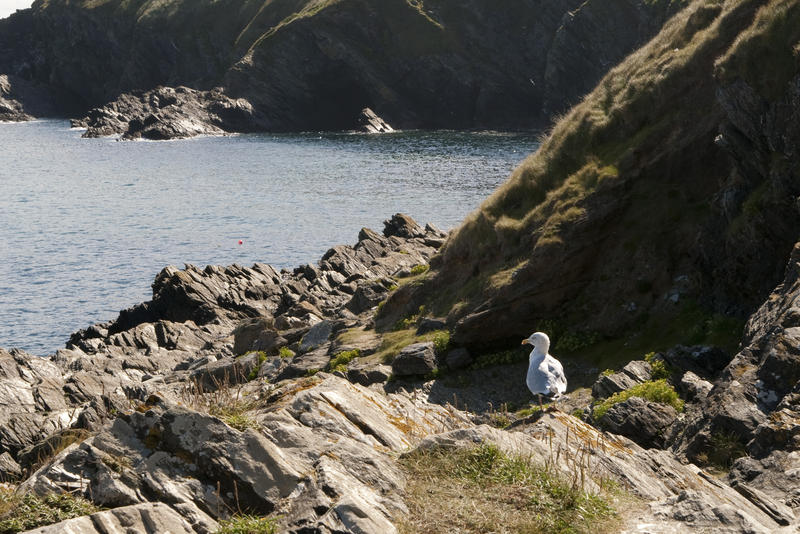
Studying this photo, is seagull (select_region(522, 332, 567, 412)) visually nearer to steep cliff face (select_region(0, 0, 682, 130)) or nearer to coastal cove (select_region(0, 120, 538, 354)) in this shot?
coastal cove (select_region(0, 120, 538, 354))

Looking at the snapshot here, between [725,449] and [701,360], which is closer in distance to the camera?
[725,449]

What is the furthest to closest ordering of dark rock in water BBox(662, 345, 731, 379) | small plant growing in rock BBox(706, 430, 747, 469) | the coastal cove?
the coastal cove, dark rock in water BBox(662, 345, 731, 379), small plant growing in rock BBox(706, 430, 747, 469)

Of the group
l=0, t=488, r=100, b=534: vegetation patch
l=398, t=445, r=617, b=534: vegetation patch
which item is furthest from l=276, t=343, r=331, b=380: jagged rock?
l=0, t=488, r=100, b=534: vegetation patch

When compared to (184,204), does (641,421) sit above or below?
above

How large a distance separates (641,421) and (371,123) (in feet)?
455

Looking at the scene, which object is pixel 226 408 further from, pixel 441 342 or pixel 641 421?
pixel 441 342

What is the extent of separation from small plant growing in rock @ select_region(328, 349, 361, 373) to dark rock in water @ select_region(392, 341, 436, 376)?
115 inches

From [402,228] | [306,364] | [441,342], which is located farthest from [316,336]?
[402,228]

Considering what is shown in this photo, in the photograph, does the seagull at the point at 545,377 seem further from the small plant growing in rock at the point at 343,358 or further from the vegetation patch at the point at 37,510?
the small plant growing in rock at the point at 343,358

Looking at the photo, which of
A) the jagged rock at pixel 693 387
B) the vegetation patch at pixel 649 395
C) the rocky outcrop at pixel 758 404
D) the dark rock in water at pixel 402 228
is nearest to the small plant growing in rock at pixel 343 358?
the vegetation patch at pixel 649 395

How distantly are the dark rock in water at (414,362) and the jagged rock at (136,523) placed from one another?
18.2 metres

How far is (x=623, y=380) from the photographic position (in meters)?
21.7

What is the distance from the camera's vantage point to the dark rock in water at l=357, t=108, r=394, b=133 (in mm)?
151625

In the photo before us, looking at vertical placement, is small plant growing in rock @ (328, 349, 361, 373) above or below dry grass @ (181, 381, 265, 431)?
below
